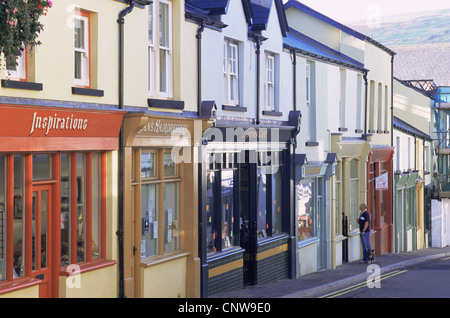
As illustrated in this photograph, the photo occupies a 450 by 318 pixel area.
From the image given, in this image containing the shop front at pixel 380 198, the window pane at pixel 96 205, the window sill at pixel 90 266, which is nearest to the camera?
the window sill at pixel 90 266

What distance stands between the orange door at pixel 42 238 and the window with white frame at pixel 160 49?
377 cm

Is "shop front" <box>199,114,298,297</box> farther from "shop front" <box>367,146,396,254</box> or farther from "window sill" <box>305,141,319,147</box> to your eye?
"shop front" <box>367,146,396,254</box>

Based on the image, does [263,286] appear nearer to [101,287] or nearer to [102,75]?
[101,287]

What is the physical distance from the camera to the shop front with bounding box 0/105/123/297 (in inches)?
465

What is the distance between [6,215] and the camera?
11.8 meters

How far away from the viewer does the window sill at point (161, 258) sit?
1538cm

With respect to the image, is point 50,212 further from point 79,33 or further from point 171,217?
point 171,217

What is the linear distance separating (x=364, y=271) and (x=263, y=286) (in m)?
5.82

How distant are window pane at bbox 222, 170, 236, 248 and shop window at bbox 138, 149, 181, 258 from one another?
211 cm

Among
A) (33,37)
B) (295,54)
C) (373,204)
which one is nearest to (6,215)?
(33,37)

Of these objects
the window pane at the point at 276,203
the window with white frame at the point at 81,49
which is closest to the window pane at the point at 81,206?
the window with white frame at the point at 81,49

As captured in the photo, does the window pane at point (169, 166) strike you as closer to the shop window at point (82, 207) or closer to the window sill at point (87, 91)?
the shop window at point (82, 207)

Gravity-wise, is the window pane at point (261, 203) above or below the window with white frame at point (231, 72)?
below

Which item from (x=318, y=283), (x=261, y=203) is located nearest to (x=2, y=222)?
(x=261, y=203)
